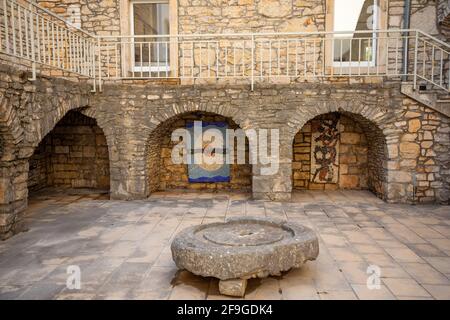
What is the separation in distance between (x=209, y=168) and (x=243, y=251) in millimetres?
5757

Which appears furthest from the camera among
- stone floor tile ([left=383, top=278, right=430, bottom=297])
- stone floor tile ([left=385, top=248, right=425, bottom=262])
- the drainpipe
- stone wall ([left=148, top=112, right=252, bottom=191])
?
stone wall ([left=148, top=112, right=252, bottom=191])

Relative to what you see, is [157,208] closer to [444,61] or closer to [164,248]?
[164,248]

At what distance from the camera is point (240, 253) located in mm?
3607

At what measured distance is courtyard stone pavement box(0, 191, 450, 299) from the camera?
3.84 m

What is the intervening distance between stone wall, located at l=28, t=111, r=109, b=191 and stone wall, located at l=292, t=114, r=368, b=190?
16.1ft

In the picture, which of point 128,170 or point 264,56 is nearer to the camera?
point 128,170

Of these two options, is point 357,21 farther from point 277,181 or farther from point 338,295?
point 338,295

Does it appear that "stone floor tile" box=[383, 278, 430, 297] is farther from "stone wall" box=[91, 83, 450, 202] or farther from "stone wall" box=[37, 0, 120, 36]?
"stone wall" box=[37, 0, 120, 36]

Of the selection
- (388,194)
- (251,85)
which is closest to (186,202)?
(251,85)

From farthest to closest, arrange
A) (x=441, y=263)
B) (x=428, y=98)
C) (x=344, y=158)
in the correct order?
(x=344, y=158)
(x=428, y=98)
(x=441, y=263)

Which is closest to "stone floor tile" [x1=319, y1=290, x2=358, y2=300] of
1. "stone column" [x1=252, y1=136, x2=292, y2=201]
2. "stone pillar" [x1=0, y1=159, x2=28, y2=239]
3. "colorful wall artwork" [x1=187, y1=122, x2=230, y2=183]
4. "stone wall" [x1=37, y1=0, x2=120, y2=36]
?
"stone column" [x1=252, y1=136, x2=292, y2=201]

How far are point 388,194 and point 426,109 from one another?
1.86 meters

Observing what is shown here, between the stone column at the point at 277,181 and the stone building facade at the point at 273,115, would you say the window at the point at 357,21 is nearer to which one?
the stone building facade at the point at 273,115

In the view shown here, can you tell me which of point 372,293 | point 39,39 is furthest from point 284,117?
point 39,39
